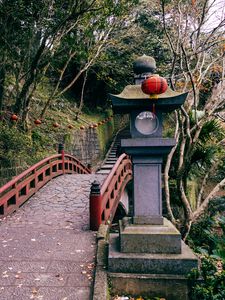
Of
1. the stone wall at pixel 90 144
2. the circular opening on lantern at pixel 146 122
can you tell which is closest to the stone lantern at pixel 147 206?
the circular opening on lantern at pixel 146 122

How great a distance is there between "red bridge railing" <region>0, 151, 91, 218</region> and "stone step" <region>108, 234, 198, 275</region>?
13.6ft

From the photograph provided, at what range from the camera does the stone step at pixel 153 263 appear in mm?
4277

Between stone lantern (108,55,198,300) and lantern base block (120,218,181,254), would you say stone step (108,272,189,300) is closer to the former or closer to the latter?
stone lantern (108,55,198,300)

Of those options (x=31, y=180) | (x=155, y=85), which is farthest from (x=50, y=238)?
(x=31, y=180)

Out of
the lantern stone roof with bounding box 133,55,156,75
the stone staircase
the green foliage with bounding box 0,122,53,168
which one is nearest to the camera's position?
the lantern stone roof with bounding box 133,55,156,75

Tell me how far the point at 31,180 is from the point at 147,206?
6.05 metres

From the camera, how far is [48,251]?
215 inches

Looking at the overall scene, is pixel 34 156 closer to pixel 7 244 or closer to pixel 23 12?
pixel 23 12

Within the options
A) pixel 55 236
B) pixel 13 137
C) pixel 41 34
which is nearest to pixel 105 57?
pixel 41 34

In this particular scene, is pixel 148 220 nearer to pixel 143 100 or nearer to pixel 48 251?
pixel 143 100

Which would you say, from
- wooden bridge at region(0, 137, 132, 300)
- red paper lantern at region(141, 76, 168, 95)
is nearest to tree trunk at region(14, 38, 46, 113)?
wooden bridge at region(0, 137, 132, 300)

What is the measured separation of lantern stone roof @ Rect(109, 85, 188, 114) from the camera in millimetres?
4578

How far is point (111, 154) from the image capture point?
2205cm

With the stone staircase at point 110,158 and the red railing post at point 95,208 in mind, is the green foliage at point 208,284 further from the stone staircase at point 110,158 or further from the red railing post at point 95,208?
the stone staircase at point 110,158
